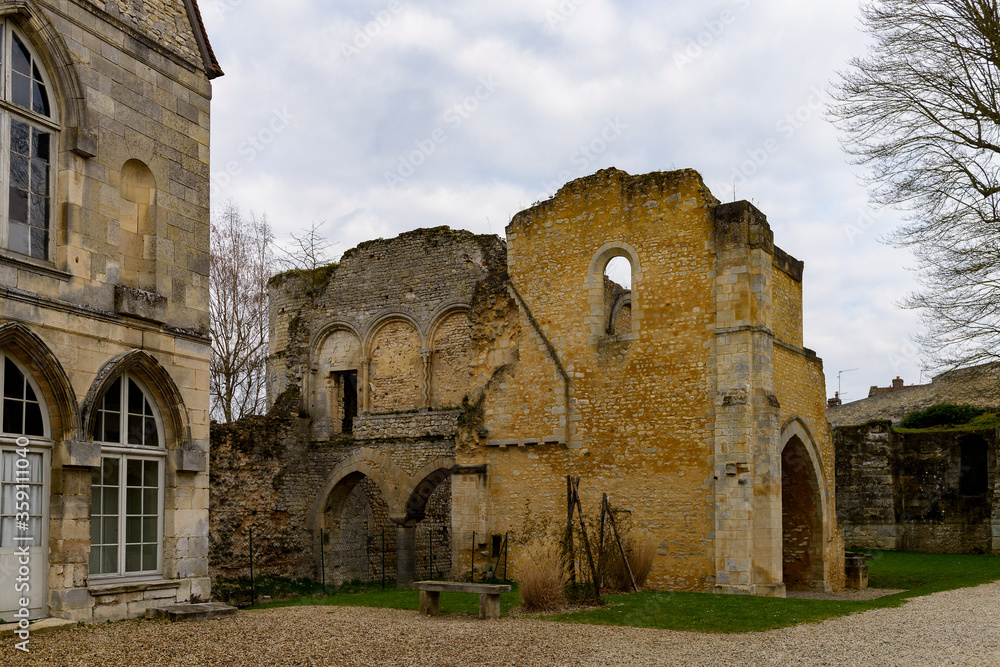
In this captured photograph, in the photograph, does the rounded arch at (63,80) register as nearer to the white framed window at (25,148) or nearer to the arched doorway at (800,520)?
the white framed window at (25,148)

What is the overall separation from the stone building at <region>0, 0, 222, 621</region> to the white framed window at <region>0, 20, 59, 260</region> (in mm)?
15

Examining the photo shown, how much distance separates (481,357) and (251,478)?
19.0 ft

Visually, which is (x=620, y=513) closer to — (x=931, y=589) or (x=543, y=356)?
(x=543, y=356)

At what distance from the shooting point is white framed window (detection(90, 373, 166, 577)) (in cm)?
925

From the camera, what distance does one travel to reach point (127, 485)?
9594 millimetres

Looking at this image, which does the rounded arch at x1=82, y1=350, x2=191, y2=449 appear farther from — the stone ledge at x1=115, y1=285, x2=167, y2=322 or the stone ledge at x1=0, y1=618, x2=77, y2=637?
the stone ledge at x1=0, y1=618, x2=77, y2=637

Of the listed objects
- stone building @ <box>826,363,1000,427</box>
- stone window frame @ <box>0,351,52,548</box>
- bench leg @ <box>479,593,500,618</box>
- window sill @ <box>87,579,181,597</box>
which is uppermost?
stone building @ <box>826,363,1000,427</box>

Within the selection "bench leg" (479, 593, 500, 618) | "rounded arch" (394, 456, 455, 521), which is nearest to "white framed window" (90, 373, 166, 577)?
"bench leg" (479, 593, 500, 618)

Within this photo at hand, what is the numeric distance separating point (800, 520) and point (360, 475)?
9.15 meters

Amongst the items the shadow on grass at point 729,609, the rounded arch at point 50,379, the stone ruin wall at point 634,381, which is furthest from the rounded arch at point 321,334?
the rounded arch at point 50,379

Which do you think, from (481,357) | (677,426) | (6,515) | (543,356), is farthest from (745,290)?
(6,515)

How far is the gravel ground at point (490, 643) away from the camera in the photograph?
7371 mm

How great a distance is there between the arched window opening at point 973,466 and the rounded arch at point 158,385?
1839cm

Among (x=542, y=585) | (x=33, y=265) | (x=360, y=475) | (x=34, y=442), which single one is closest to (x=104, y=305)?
(x=33, y=265)
